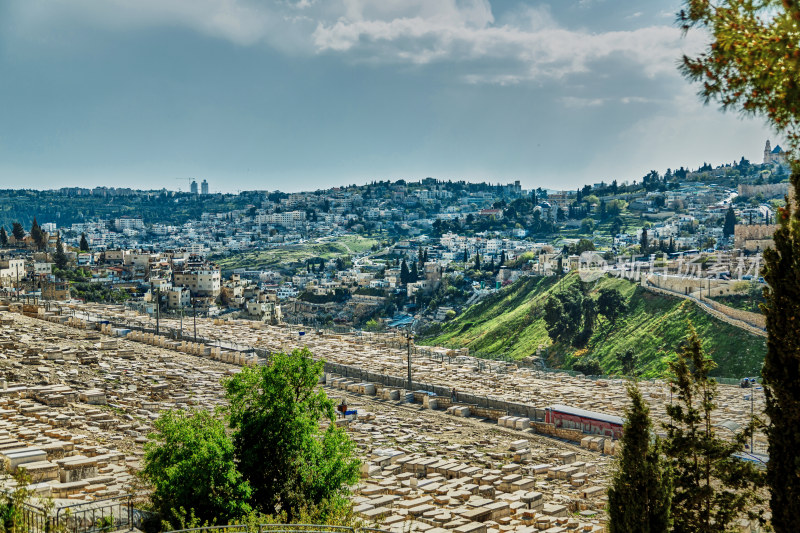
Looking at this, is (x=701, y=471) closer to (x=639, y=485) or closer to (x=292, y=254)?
(x=639, y=485)

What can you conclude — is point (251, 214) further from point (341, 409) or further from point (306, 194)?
point (341, 409)

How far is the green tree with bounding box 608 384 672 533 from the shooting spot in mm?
8898

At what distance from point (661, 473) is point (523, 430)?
Result: 636 inches

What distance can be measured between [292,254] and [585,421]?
10281 centimetres

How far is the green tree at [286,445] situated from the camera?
12328 millimetres

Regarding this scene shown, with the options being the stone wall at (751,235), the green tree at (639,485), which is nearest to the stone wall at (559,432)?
the green tree at (639,485)

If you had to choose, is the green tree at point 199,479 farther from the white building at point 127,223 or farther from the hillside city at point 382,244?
the white building at point 127,223

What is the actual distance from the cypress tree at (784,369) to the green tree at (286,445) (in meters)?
6.71

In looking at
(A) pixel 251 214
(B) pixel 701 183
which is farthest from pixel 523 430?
(A) pixel 251 214

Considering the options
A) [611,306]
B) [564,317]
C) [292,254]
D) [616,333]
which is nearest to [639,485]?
[616,333]

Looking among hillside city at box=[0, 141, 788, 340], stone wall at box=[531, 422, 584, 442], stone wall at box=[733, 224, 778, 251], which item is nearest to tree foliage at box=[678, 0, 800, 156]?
stone wall at box=[531, 422, 584, 442]

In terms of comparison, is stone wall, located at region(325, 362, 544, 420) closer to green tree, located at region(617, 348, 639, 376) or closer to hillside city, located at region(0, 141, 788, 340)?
hillside city, located at region(0, 141, 788, 340)

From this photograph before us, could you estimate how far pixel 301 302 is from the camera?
84.6m

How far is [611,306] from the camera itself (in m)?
48.7
